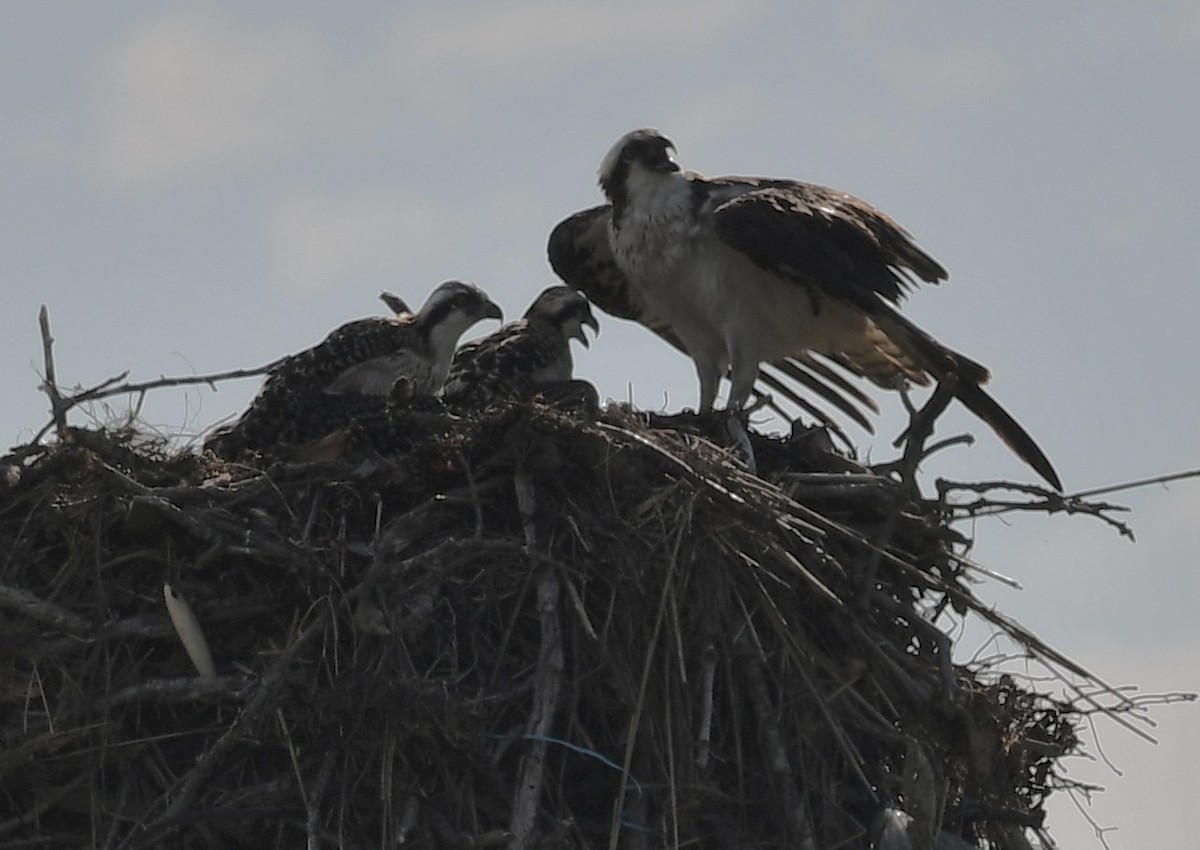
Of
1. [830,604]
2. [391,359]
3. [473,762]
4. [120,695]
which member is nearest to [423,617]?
[473,762]

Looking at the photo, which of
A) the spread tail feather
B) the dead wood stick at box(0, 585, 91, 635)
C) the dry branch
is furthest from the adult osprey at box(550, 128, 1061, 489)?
the dead wood stick at box(0, 585, 91, 635)

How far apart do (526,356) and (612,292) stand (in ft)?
3.45

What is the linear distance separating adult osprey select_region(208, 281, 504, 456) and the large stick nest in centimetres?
53

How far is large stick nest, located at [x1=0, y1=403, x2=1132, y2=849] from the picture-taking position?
5457 mm

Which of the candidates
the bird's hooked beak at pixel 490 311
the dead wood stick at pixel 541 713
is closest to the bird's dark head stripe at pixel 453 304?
the bird's hooked beak at pixel 490 311

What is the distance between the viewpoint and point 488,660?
5762mm

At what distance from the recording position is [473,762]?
546 cm

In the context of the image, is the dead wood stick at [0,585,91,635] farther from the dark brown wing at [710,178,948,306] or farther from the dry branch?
the dark brown wing at [710,178,948,306]

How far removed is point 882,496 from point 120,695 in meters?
2.42

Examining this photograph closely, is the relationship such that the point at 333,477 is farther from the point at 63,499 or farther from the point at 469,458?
the point at 63,499

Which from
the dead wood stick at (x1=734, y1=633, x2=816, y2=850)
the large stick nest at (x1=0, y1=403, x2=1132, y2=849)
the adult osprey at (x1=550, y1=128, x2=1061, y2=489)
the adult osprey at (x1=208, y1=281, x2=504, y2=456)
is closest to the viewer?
the large stick nest at (x1=0, y1=403, x2=1132, y2=849)

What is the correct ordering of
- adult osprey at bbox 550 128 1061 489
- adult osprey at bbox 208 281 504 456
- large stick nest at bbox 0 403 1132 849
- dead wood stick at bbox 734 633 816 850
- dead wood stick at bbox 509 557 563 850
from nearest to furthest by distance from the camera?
dead wood stick at bbox 509 557 563 850 → large stick nest at bbox 0 403 1132 849 → dead wood stick at bbox 734 633 816 850 → adult osprey at bbox 208 281 504 456 → adult osprey at bbox 550 128 1061 489

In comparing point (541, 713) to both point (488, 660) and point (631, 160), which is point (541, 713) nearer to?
point (488, 660)

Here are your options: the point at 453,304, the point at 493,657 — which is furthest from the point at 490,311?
the point at 493,657
